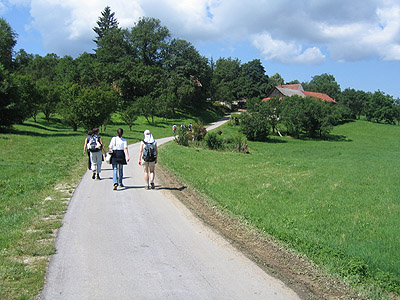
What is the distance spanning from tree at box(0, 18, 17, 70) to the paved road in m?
73.5

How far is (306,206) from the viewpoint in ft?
30.5

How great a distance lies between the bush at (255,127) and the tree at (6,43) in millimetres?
51686

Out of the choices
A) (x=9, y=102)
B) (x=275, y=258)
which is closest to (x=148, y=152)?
(x=275, y=258)

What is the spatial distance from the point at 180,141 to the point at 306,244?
2497cm

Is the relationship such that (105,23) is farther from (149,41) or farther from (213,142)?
(213,142)

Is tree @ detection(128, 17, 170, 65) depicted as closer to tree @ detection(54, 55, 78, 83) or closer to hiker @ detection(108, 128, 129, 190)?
tree @ detection(54, 55, 78, 83)

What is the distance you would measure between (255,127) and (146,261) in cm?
4302

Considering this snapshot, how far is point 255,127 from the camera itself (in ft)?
155

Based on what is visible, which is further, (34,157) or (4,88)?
(4,88)

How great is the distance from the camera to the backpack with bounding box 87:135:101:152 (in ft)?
40.6

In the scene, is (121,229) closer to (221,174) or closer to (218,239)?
(218,239)

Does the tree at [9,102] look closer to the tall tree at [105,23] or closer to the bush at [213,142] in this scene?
the bush at [213,142]

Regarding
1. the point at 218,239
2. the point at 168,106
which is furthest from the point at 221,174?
the point at 168,106

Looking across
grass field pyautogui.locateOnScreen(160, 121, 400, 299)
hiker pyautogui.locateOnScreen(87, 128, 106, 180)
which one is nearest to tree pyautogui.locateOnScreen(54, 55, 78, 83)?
grass field pyautogui.locateOnScreen(160, 121, 400, 299)
